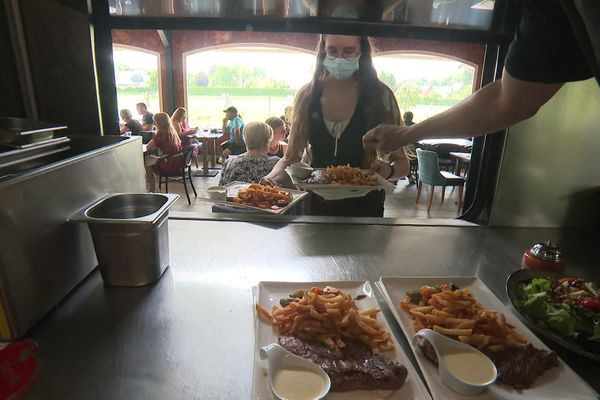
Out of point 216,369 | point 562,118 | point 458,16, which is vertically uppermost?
point 458,16

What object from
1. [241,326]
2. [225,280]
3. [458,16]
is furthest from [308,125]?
[241,326]

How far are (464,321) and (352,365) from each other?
240 millimetres

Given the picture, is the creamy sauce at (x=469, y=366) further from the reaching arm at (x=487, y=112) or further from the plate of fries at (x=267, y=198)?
the plate of fries at (x=267, y=198)

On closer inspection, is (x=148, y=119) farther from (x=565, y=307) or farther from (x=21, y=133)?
(x=565, y=307)

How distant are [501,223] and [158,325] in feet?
3.89

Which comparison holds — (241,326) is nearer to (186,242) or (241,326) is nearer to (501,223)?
(186,242)

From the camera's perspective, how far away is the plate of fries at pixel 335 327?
1.82ft

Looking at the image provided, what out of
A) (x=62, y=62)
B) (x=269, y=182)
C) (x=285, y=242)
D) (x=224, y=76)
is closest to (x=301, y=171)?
(x=269, y=182)

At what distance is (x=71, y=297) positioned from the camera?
778 millimetres

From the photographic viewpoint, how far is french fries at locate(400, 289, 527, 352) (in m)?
0.66

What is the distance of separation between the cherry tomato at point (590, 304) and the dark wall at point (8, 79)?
1.47 m

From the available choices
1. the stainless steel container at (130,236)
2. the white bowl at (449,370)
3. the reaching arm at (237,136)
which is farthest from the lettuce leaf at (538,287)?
the reaching arm at (237,136)

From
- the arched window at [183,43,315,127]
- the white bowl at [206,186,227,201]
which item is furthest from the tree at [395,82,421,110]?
the white bowl at [206,186,227,201]

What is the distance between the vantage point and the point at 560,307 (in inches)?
28.9
